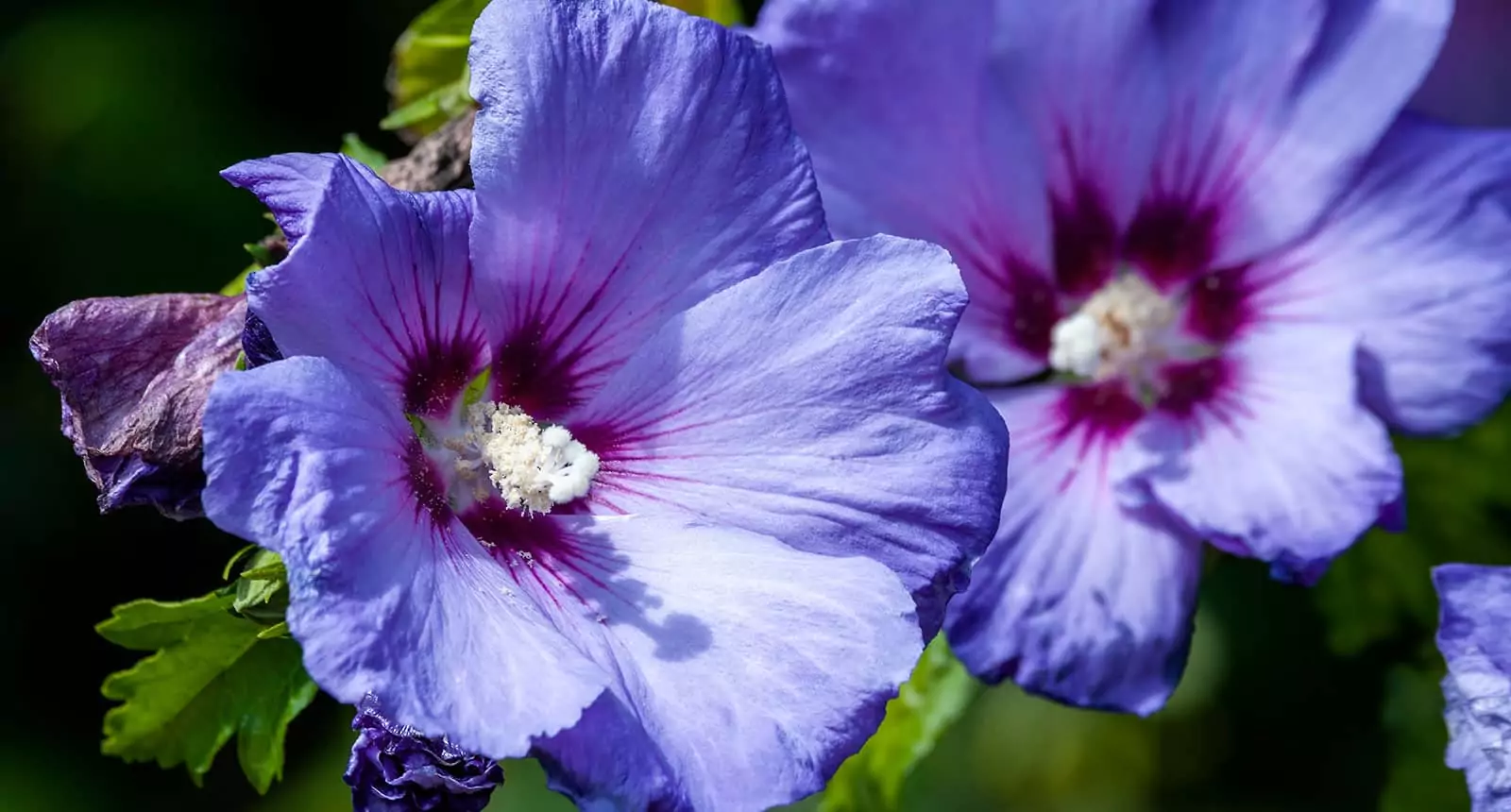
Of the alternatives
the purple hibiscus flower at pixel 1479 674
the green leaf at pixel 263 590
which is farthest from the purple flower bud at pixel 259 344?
the purple hibiscus flower at pixel 1479 674

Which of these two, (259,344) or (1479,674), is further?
(1479,674)

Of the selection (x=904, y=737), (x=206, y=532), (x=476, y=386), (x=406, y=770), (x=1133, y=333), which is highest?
(x=476, y=386)

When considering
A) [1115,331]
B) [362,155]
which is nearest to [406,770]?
[362,155]

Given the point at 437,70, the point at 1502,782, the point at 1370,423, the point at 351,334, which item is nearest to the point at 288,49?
the point at 437,70

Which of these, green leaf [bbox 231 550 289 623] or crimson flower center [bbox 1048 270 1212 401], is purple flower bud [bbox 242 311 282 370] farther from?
crimson flower center [bbox 1048 270 1212 401]

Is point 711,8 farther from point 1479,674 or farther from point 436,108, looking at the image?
point 1479,674

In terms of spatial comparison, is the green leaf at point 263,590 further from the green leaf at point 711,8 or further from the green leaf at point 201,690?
the green leaf at point 711,8

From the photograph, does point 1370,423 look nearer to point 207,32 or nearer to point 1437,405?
point 1437,405
